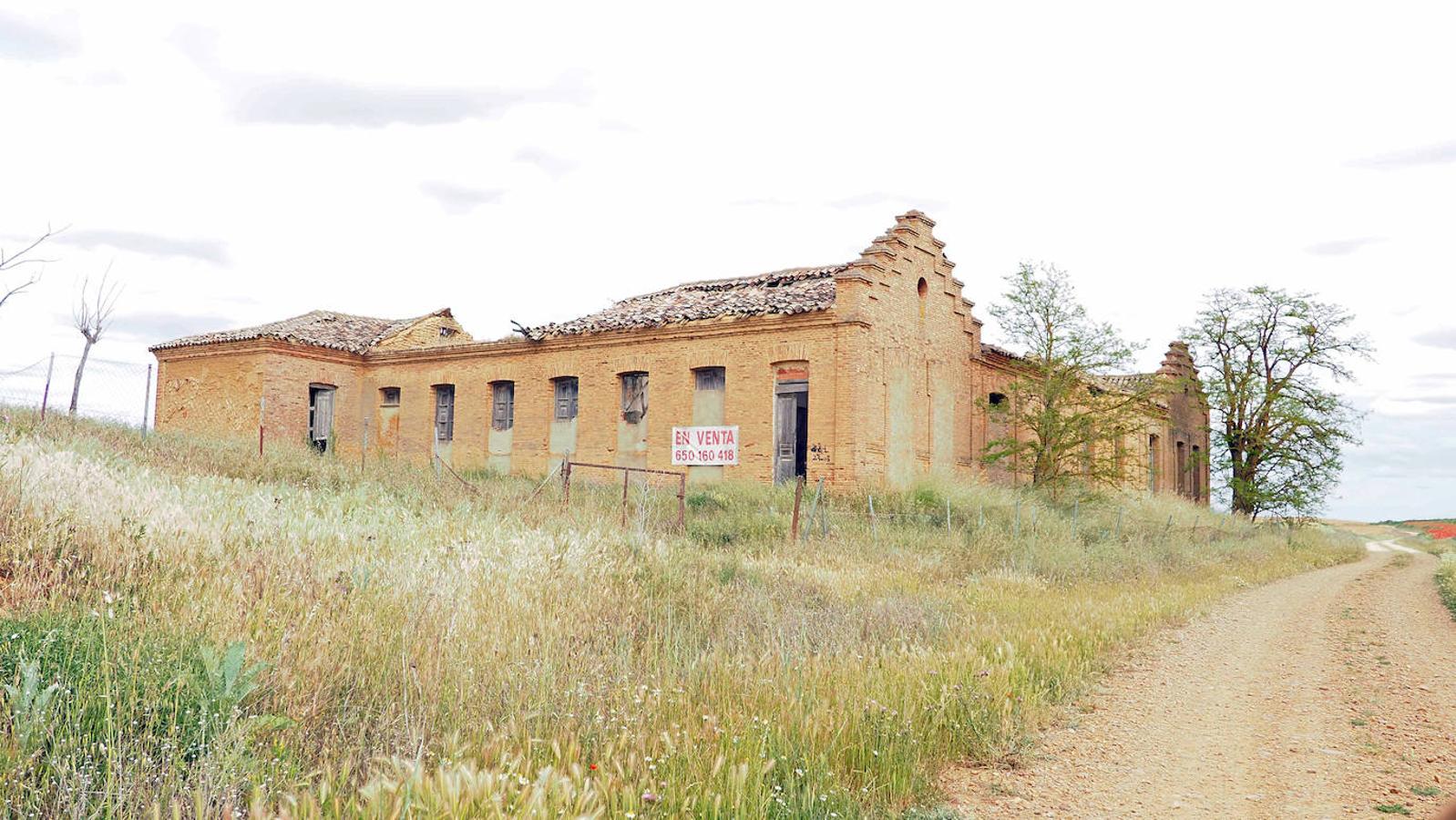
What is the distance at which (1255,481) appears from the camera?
31.5 m

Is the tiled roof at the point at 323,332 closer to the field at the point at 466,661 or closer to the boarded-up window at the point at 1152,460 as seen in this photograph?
the field at the point at 466,661

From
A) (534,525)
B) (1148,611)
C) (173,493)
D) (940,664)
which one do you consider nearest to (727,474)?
(534,525)

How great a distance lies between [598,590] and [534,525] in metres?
4.26

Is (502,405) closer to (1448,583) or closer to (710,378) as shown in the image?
(710,378)

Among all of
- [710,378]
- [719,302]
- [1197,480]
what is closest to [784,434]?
[710,378]

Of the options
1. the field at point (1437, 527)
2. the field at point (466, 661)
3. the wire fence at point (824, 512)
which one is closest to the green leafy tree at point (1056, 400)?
the wire fence at point (824, 512)

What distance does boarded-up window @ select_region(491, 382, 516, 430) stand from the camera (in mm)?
26141

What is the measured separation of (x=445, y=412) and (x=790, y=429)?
37.4 feet

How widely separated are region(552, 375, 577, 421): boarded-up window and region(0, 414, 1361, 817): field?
42.1 ft

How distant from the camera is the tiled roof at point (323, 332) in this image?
27.2 metres

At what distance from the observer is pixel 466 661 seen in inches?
210

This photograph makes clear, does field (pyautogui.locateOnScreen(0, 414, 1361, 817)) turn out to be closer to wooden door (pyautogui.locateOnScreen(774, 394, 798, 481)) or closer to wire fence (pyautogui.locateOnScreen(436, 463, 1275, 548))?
wire fence (pyautogui.locateOnScreen(436, 463, 1275, 548))

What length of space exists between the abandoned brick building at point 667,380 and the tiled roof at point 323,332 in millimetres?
93

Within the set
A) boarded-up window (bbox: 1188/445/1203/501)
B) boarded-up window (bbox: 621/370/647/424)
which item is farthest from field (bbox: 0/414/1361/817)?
boarded-up window (bbox: 1188/445/1203/501)
